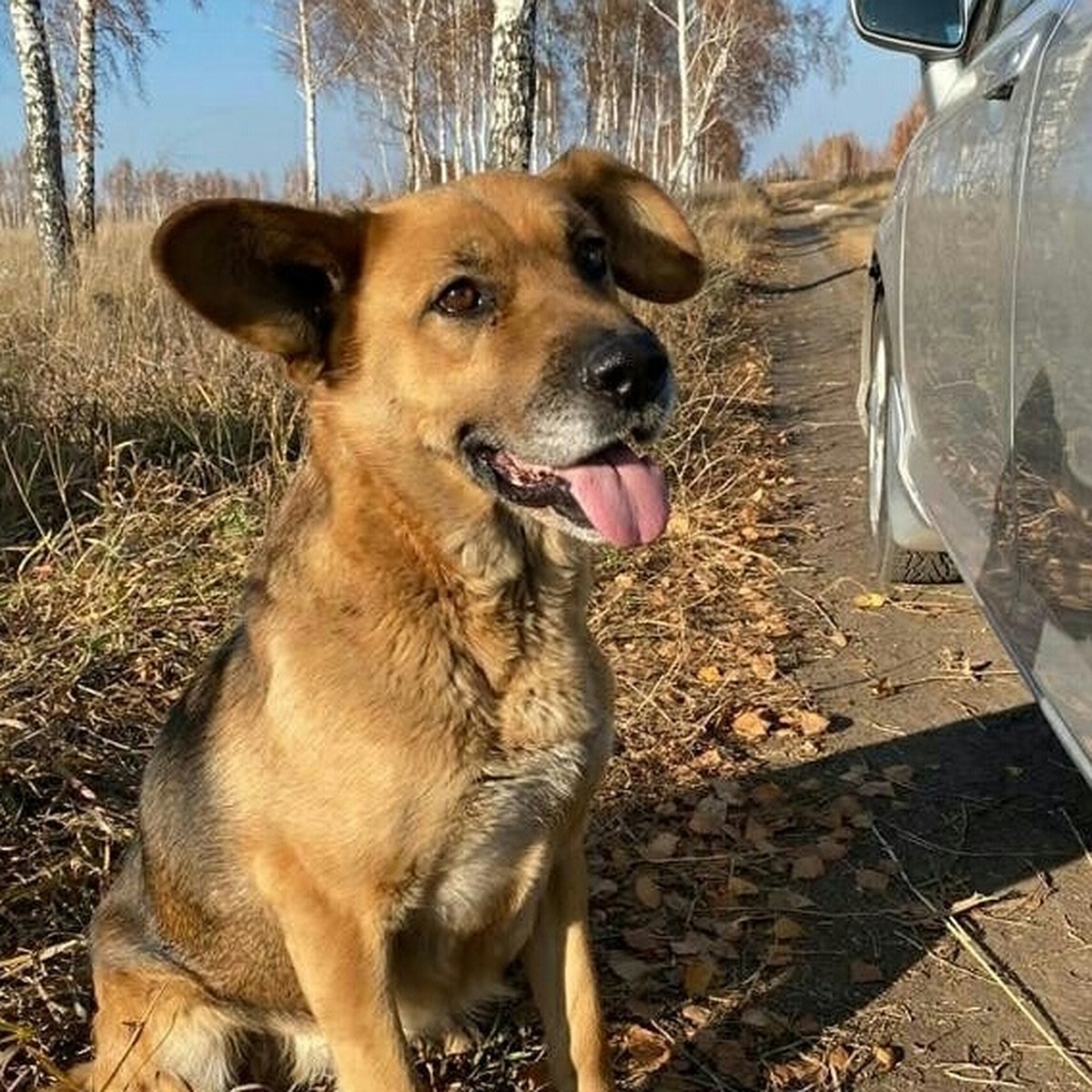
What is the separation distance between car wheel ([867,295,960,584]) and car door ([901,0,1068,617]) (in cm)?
63

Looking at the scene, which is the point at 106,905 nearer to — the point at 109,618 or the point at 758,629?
the point at 109,618

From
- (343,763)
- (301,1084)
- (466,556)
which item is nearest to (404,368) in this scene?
(466,556)

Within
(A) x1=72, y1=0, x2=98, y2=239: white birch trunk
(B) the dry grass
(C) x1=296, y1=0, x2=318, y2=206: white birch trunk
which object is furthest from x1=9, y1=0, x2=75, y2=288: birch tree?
(C) x1=296, y1=0, x2=318, y2=206: white birch trunk

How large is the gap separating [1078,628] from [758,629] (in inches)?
106

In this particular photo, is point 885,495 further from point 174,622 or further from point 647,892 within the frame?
point 174,622

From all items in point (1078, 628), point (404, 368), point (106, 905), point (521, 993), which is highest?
point (404, 368)

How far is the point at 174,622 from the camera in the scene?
177 inches

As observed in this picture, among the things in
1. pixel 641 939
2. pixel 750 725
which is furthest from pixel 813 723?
pixel 641 939

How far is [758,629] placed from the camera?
15.6 ft

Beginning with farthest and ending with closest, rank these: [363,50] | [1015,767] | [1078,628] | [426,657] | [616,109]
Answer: [616,109] < [363,50] < [1015,767] < [426,657] < [1078,628]

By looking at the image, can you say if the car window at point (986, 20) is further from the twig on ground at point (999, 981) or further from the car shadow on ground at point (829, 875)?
the twig on ground at point (999, 981)

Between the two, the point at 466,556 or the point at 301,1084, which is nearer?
the point at 466,556

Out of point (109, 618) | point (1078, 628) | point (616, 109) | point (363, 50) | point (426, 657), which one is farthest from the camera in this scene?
point (616, 109)

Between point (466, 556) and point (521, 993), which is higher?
point (466, 556)
